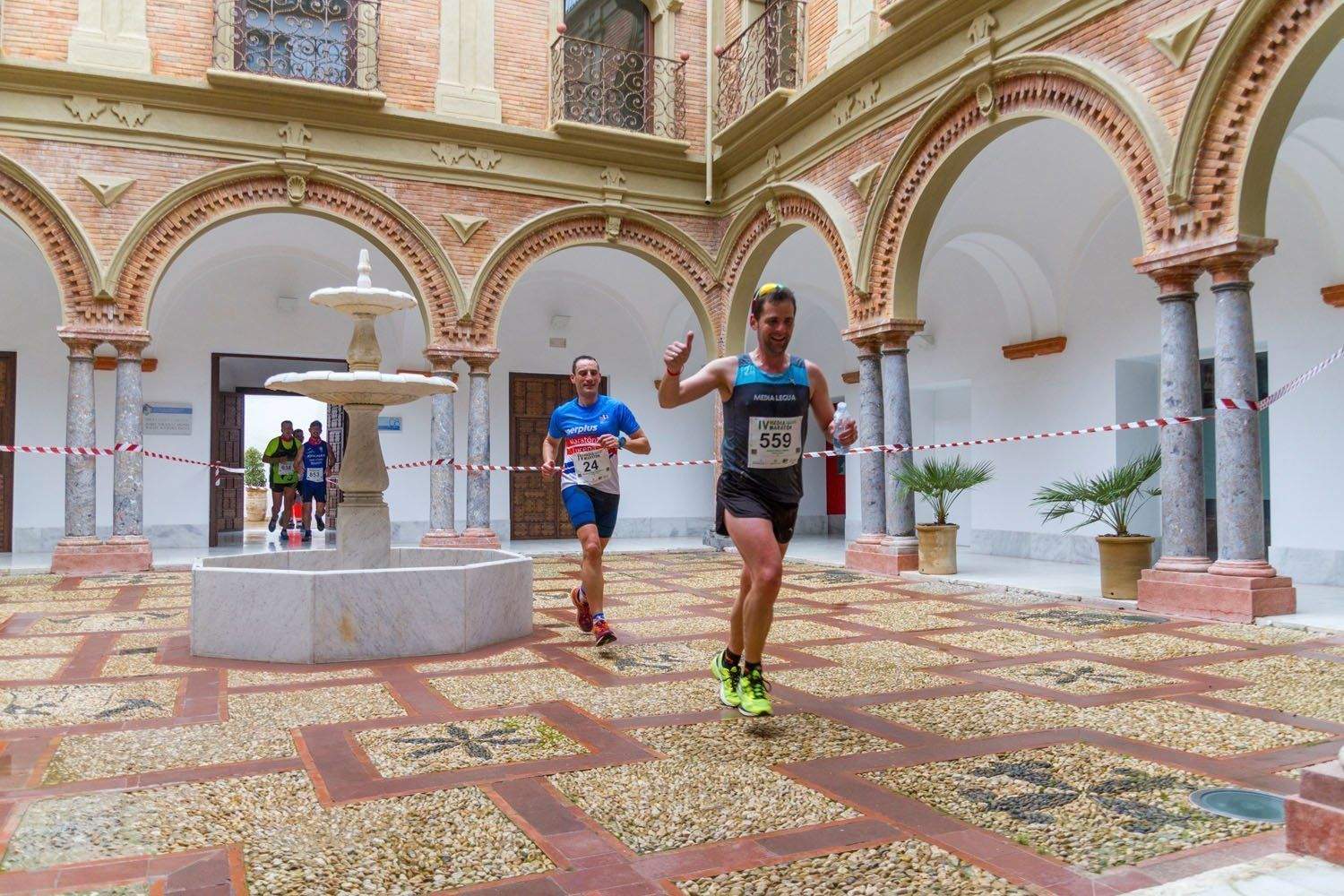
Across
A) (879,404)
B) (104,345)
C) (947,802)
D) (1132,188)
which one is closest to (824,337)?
(879,404)

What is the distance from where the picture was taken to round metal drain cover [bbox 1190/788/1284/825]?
2963mm

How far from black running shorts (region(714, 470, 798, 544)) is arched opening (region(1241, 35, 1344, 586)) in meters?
7.40

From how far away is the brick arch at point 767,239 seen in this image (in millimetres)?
11641

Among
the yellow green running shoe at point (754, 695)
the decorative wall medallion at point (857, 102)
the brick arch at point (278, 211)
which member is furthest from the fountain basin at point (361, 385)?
the decorative wall medallion at point (857, 102)

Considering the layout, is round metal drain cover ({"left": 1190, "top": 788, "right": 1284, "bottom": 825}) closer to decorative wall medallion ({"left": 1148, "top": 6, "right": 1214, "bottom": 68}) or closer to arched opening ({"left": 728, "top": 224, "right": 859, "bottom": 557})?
decorative wall medallion ({"left": 1148, "top": 6, "right": 1214, "bottom": 68})

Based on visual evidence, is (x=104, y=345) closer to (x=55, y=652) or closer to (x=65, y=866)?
(x=55, y=652)

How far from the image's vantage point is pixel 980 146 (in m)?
9.84

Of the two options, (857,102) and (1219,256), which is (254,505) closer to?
(857,102)

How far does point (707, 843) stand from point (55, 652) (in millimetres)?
4769

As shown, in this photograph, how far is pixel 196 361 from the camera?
14656 millimetres

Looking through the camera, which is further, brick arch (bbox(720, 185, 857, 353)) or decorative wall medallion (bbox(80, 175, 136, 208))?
brick arch (bbox(720, 185, 857, 353))

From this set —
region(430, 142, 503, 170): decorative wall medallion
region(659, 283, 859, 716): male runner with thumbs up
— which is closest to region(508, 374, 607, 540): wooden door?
region(430, 142, 503, 170): decorative wall medallion

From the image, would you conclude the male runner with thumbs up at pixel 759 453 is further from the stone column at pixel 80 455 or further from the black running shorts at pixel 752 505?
the stone column at pixel 80 455

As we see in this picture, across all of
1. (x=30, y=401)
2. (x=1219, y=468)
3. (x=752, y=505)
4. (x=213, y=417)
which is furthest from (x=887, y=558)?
(x=30, y=401)
